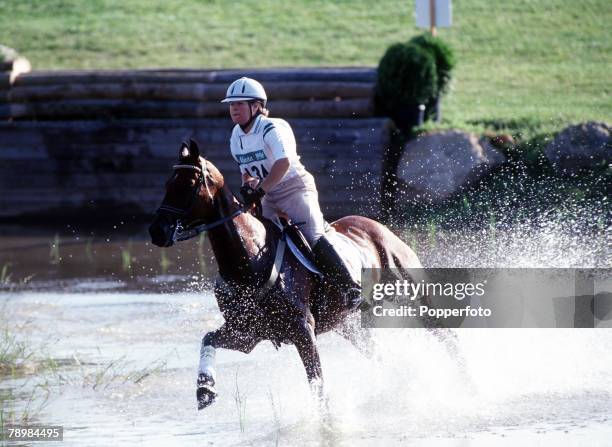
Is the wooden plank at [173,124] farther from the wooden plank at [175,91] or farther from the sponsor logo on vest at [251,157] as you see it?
the sponsor logo on vest at [251,157]

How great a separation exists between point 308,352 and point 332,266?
0.75 m

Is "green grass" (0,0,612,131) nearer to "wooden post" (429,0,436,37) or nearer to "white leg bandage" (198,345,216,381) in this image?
"wooden post" (429,0,436,37)

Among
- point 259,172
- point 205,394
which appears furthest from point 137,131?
point 205,394

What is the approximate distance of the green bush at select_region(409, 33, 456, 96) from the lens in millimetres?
18297

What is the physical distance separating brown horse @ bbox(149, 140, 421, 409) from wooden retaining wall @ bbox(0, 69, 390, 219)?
9.10 m

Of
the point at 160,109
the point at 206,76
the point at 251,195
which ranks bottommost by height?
the point at 251,195

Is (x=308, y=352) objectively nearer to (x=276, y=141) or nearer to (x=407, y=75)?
(x=276, y=141)

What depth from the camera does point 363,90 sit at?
18.5 m

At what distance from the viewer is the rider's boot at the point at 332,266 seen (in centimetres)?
885

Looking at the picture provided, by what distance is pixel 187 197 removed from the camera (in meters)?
8.02

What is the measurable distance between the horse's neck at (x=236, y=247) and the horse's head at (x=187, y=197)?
10 centimetres

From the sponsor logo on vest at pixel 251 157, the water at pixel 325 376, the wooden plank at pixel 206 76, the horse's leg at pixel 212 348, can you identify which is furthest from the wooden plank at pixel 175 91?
the horse's leg at pixel 212 348

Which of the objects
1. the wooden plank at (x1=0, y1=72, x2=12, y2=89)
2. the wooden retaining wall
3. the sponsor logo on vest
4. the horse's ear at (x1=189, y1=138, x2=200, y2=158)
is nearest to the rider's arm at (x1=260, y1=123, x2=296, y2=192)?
the sponsor logo on vest

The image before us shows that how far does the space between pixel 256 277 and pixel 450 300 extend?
215cm
